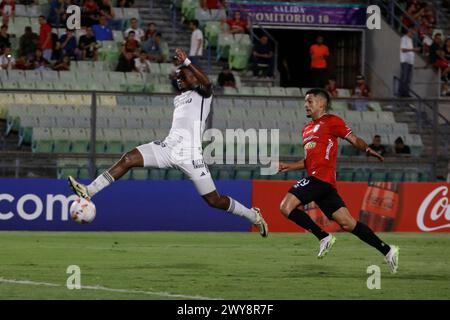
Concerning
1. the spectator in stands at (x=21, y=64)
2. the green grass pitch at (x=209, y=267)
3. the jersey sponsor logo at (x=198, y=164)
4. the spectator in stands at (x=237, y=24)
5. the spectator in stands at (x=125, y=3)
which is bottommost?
the green grass pitch at (x=209, y=267)

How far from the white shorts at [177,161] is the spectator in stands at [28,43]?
37.1 ft

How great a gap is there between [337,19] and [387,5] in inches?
65.7

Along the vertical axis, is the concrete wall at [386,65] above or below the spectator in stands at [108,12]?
below

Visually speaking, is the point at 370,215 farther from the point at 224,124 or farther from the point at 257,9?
the point at 257,9

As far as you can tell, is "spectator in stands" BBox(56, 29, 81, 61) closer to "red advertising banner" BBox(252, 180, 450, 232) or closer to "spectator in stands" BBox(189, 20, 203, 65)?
"spectator in stands" BBox(189, 20, 203, 65)

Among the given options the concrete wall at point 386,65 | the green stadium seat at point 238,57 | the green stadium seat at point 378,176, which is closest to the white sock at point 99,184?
the green stadium seat at point 378,176

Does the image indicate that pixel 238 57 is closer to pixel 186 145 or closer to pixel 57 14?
pixel 57 14

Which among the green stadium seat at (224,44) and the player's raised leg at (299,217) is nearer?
the player's raised leg at (299,217)

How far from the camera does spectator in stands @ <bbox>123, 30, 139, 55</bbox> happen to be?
28.3 meters

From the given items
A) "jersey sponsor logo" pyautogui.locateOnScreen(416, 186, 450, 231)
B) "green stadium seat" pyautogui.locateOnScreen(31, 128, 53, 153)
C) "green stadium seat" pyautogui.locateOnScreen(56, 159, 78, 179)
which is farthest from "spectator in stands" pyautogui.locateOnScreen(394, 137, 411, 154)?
"green stadium seat" pyautogui.locateOnScreen(31, 128, 53, 153)

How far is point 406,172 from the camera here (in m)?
24.3

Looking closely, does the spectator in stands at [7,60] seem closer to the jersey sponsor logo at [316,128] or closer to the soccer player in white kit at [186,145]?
the soccer player in white kit at [186,145]

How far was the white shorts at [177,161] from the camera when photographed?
1628 cm
